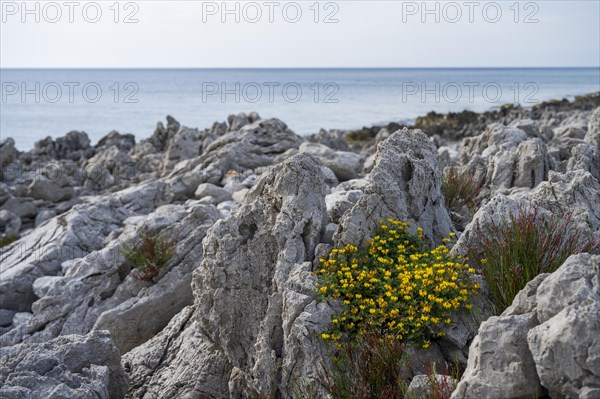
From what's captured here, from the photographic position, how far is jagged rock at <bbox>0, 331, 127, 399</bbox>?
323 inches

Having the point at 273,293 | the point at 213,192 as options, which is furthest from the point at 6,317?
the point at 273,293

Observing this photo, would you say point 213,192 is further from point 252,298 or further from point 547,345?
point 547,345

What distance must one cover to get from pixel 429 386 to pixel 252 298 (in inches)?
128

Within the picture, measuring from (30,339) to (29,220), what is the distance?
12.3m

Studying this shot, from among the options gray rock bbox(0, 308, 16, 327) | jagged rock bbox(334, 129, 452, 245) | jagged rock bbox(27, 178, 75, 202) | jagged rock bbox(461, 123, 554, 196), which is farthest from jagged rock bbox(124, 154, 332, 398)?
jagged rock bbox(27, 178, 75, 202)

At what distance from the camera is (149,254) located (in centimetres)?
1327

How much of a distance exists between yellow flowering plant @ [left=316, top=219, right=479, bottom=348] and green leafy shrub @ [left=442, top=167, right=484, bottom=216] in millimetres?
4082

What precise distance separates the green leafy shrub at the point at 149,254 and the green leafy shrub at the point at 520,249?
6.47 meters

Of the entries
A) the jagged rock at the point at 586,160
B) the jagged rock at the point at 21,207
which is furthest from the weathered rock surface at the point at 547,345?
the jagged rock at the point at 21,207

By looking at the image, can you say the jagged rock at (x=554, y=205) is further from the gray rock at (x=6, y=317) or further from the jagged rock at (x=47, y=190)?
the jagged rock at (x=47, y=190)

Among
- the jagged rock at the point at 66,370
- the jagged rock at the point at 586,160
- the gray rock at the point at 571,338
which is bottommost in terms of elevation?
the jagged rock at the point at 66,370

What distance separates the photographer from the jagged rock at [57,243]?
1557cm

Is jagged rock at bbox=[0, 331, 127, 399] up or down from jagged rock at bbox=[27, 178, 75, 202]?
down

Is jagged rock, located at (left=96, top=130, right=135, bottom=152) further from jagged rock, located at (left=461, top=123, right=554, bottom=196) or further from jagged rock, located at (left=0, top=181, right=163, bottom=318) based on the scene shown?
jagged rock, located at (left=461, top=123, right=554, bottom=196)
